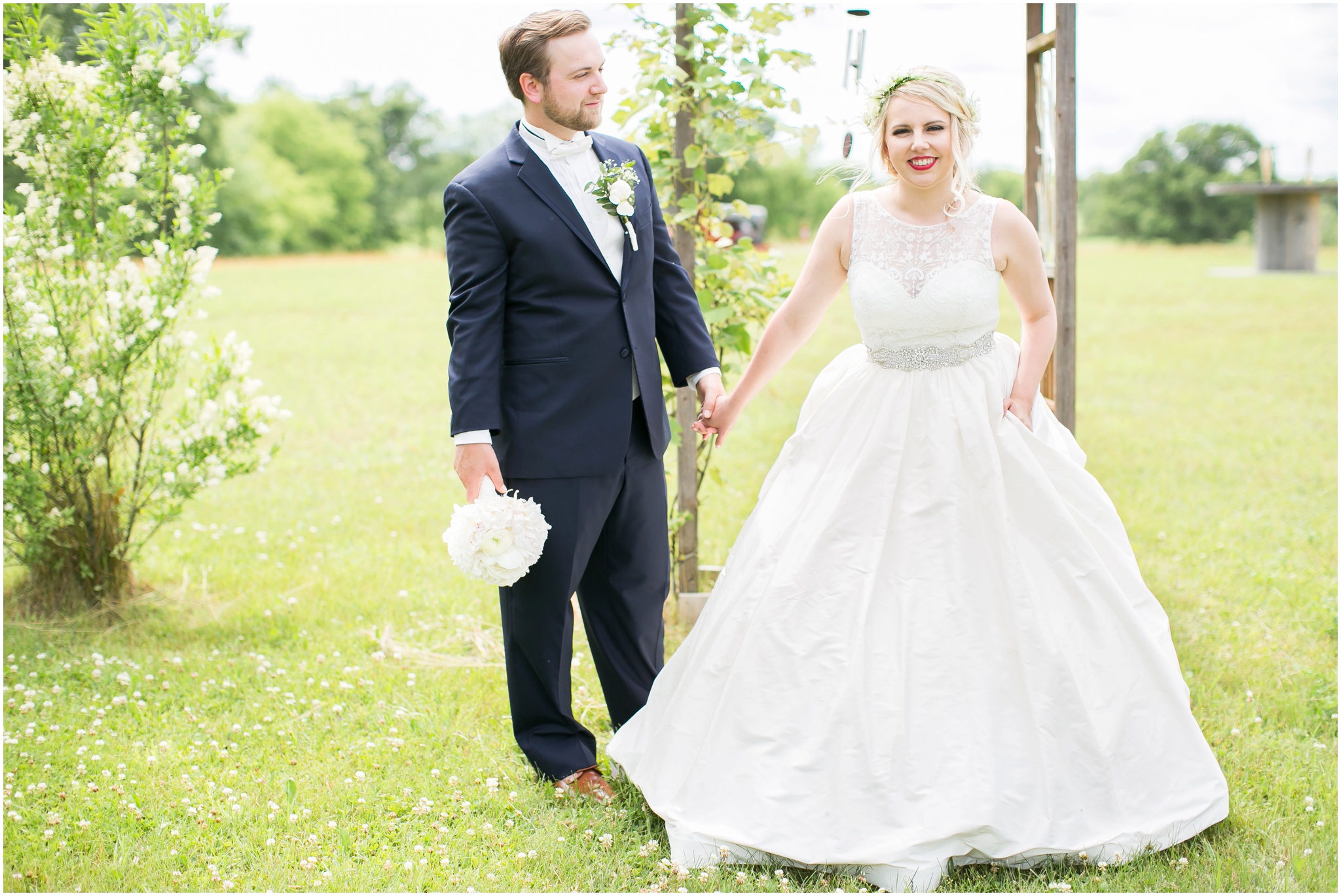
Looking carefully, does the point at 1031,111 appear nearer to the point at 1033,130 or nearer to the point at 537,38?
the point at 1033,130

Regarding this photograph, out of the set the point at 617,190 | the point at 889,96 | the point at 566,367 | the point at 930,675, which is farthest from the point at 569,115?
the point at 930,675

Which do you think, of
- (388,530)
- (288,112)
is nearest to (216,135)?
(288,112)

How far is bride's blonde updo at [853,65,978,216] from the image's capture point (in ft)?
9.25

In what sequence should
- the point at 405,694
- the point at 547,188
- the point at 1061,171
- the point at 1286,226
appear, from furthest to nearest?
the point at 1286,226, the point at 405,694, the point at 1061,171, the point at 547,188

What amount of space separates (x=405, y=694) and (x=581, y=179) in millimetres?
2093

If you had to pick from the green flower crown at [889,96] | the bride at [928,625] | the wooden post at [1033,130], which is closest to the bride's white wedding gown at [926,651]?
the bride at [928,625]

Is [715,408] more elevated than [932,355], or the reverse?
[932,355]

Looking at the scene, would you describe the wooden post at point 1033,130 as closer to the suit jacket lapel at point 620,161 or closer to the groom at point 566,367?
the groom at point 566,367

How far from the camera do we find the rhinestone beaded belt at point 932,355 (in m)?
2.95

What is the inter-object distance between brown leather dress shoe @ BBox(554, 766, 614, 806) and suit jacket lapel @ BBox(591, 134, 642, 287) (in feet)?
4.78

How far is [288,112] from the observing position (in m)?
52.1

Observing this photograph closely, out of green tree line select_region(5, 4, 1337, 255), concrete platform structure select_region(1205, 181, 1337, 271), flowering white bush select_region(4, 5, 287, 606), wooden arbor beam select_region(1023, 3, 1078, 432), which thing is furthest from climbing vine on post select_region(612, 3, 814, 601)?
green tree line select_region(5, 4, 1337, 255)

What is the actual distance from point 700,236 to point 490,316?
5.41ft

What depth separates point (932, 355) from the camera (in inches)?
116
